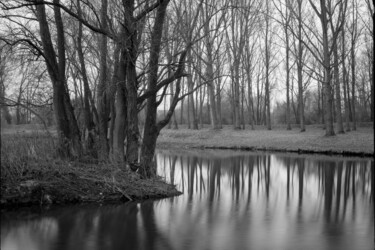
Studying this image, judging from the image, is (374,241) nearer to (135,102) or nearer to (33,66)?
(135,102)

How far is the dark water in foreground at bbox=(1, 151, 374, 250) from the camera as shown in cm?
825

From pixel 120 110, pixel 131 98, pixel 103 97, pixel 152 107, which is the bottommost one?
pixel 120 110

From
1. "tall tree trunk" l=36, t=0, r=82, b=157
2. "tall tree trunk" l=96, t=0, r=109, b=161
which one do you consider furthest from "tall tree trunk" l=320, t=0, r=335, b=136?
"tall tree trunk" l=36, t=0, r=82, b=157

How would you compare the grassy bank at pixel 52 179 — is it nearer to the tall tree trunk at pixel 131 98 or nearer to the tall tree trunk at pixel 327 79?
the tall tree trunk at pixel 131 98

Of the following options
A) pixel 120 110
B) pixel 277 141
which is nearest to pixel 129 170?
pixel 120 110

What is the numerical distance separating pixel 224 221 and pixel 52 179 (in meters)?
4.73

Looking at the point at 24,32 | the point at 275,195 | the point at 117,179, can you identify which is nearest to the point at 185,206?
the point at 117,179

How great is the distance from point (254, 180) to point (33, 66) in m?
10.5

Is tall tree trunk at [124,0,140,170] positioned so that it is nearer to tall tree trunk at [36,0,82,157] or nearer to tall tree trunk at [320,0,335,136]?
tall tree trunk at [36,0,82,157]

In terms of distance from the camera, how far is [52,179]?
10.8 meters

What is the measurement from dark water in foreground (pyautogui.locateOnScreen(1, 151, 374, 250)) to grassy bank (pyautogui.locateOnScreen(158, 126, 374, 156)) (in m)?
8.57

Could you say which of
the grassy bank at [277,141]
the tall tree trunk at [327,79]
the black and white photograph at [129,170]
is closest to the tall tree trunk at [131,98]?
the black and white photograph at [129,170]

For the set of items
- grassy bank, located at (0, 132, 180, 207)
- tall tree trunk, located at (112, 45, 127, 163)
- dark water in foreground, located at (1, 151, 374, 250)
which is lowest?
dark water in foreground, located at (1, 151, 374, 250)

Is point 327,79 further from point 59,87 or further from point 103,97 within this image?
point 59,87
